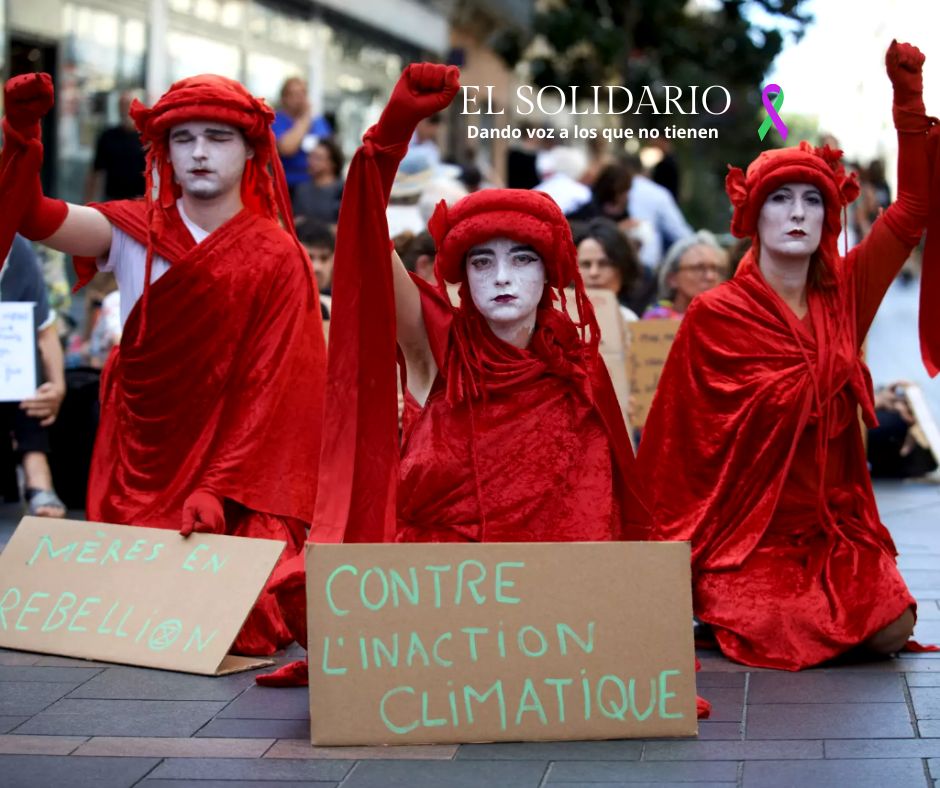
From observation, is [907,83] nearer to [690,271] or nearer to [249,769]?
[249,769]

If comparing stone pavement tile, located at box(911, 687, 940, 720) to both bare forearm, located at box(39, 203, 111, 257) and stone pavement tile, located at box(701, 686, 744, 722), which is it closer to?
stone pavement tile, located at box(701, 686, 744, 722)

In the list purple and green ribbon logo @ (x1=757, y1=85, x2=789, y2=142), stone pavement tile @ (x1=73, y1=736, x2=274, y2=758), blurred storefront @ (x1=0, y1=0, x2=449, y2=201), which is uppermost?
blurred storefront @ (x1=0, y1=0, x2=449, y2=201)

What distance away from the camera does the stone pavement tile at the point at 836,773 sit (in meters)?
4.45

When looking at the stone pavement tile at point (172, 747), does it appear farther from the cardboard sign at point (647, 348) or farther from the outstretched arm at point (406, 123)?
the cardboard sign at point (647, 348)

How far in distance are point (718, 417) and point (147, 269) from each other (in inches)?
78.5

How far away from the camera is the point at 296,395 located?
21.2 ft

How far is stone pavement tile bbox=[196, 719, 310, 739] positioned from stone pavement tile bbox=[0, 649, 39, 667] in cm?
106

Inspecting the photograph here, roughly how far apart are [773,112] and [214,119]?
6.84 feet

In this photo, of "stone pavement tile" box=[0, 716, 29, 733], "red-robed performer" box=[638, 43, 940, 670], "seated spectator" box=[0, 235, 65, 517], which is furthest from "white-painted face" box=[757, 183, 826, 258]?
"seated spectator" box=[0, 235, 65, 517]

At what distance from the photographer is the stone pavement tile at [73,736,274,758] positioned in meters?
4.76

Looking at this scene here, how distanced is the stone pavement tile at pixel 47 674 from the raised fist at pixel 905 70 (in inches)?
121

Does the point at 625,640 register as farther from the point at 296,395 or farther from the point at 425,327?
the point at 296,395

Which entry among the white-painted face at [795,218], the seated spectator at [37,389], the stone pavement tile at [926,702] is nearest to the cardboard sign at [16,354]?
the seated spectator at [37,389]

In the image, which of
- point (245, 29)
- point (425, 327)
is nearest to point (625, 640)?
point (425, 327)
